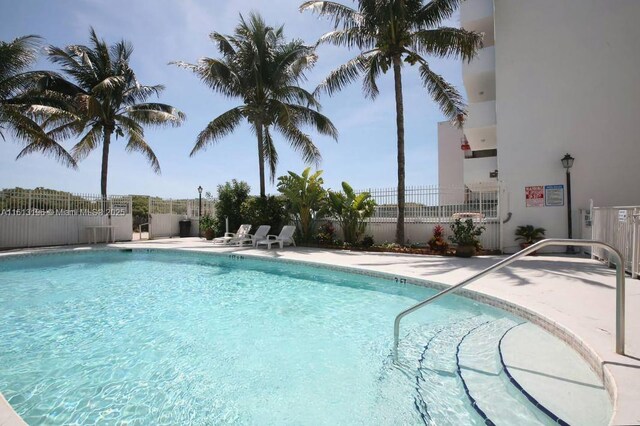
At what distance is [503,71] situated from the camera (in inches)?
491

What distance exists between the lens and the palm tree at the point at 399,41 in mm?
11203

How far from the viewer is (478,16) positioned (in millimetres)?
14891

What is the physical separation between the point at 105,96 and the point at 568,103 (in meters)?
19.3

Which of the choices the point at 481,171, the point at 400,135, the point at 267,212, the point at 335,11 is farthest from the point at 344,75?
the point at 481,171

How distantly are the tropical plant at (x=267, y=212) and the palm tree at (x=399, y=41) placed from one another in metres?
5.49

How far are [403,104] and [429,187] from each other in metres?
3.22

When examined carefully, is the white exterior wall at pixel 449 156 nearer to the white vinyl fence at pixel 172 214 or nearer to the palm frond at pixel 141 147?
the white vinyl fence at pixel 172 214

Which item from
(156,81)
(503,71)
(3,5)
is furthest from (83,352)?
(156,81)

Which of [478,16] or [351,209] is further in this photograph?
[478,16]

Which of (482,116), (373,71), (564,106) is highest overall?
(373,71)

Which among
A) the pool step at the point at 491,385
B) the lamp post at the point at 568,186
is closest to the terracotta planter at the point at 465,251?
the lamp post at the point at 568,186

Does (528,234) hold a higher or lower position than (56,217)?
lower

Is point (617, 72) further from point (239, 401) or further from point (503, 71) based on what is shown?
point (239, 401)

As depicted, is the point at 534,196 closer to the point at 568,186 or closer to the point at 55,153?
the point at 568,186
